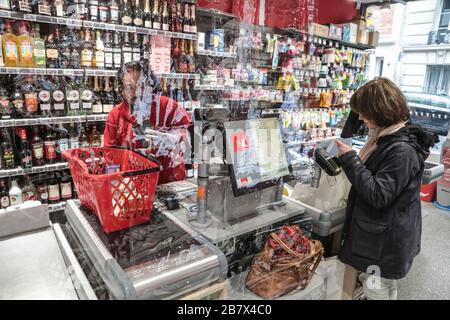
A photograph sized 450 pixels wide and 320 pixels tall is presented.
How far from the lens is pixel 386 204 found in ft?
3.85

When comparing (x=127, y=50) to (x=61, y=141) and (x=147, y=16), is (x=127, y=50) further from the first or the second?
(x=61, y=141)

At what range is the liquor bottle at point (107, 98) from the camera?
8.63 feet

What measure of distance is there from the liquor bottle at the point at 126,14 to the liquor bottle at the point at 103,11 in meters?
0.13

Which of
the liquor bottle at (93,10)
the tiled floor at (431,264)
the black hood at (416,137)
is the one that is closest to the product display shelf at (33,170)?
the liquor bottle at (93,10)

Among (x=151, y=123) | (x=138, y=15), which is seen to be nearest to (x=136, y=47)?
(x=138, y=15)

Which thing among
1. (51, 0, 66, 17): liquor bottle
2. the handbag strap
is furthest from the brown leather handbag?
(51, 0, 66, 17): liquor bottle

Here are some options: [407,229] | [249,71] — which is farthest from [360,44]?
[407,229]

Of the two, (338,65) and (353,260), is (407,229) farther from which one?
(338,65)

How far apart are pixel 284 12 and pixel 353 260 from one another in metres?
3.39

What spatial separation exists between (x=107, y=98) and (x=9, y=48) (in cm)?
75

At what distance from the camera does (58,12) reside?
226 cm

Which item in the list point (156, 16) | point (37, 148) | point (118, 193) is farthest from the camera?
point (156, 16)

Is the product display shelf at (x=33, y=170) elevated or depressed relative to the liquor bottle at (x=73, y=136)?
depressed

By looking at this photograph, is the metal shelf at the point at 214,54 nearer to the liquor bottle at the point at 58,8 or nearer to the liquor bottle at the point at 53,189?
the liquor bottle at the point at 58,8
